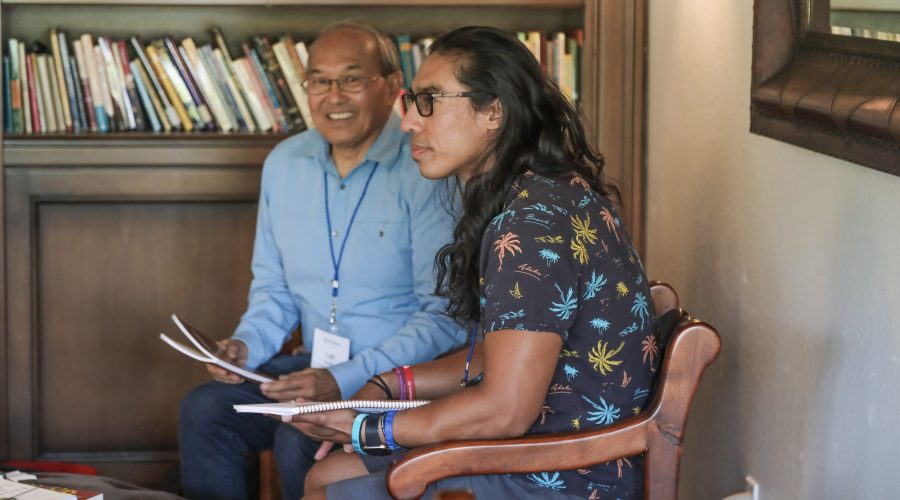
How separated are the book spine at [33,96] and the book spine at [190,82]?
0.41m

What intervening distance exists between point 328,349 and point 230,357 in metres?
0.24

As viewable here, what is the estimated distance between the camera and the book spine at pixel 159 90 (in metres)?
3.40

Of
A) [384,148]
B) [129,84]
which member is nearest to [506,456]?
[384,148]

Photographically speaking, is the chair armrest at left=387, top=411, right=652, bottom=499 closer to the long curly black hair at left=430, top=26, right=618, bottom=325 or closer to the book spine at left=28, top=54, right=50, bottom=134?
the long curly black hair at left=430, top=26, right=618, bottom=325

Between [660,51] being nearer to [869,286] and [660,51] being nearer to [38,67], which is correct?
[869,286]

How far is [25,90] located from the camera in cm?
338

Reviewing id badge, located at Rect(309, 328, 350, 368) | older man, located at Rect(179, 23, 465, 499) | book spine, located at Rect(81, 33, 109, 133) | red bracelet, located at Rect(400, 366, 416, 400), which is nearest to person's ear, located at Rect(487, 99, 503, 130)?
red bracelet, located at Rect(400, 366, 416, 400)

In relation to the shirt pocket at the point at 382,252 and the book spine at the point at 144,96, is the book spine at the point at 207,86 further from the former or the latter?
the shirt pocket at the point at 382,252

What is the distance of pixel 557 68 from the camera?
343 centimetres

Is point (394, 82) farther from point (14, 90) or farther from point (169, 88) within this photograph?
point (14, 90)

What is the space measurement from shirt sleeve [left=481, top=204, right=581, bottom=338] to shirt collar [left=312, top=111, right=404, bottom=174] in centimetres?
100

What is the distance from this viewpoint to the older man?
266 centimetres

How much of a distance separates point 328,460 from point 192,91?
1.67 metres

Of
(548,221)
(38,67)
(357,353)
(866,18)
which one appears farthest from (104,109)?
(866,18)
